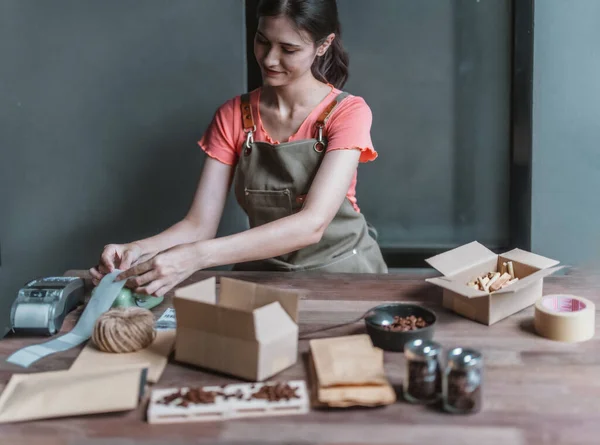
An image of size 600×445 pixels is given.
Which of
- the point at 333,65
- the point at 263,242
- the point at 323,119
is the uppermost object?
the point at 333,65

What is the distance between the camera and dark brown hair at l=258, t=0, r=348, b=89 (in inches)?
79.7

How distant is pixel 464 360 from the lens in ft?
3.98

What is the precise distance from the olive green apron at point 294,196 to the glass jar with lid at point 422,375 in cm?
100

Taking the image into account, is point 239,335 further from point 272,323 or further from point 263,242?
point 263,242

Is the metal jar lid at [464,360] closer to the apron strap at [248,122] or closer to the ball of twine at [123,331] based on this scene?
the ball of twine at [123,331]

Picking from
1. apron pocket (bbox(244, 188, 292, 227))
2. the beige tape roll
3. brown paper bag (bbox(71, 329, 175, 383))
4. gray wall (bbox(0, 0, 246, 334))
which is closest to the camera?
brown paper bag (bbox(71, 329, 175, 383))

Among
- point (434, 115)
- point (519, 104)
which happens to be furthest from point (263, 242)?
point (519, 104)

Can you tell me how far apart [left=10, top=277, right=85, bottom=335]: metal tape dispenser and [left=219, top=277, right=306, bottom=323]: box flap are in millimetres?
399

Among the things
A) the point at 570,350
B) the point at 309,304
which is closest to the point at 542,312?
the point at 570,350

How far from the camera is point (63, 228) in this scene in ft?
9.32

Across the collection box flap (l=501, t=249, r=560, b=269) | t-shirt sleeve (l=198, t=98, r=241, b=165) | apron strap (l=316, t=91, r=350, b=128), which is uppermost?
apron strap (l=316, t=91, r=350, b=128)

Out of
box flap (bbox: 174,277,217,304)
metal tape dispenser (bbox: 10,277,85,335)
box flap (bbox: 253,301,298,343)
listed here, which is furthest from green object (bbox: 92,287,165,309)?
box flap (bbox: 253,301,298,343)

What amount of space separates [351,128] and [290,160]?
8.5 inches

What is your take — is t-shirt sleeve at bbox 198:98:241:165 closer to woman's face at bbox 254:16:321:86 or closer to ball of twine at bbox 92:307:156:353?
woman's face at bbox 254:16:321:86
